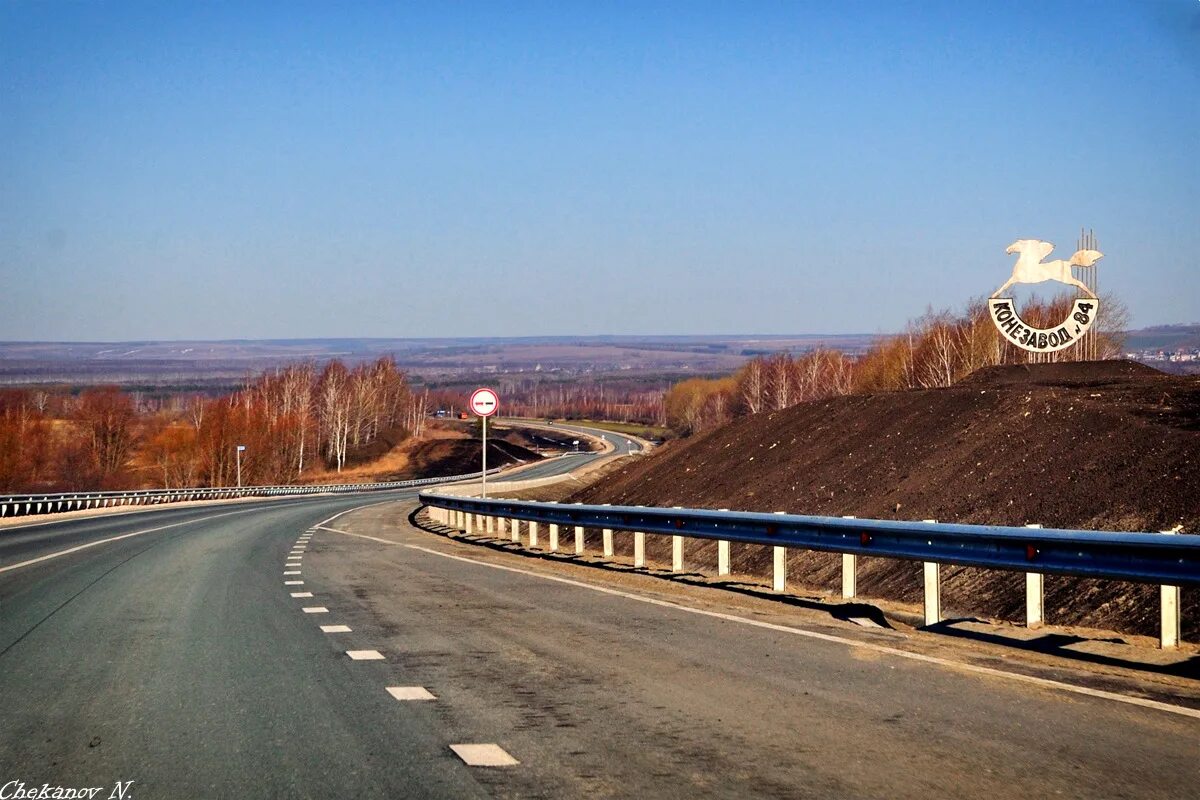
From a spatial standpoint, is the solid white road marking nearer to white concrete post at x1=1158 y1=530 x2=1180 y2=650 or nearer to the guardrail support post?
the guardrail support post

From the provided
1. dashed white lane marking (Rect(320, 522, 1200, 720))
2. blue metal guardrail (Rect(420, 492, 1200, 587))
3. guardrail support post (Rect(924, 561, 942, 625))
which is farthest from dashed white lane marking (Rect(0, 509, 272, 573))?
guardrail support post (Rect(924, 561, 942, 625))

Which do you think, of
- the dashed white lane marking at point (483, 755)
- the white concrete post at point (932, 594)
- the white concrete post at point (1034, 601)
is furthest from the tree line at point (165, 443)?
the dashed white lane marking at point (483, 755)

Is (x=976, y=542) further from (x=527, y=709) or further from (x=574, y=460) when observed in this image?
(x=574, y=460)

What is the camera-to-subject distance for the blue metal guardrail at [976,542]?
1027cm

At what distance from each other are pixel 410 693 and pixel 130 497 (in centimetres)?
6027

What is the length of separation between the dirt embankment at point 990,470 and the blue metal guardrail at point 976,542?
6.20ft

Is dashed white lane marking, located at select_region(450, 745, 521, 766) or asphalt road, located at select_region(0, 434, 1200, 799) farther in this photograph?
dashed white lane marking, located at select_region(450, 745, 521, 766)

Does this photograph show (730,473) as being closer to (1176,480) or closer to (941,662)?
(1176,480)

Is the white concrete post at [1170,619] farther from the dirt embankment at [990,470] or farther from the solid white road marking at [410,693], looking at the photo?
the solid white road marking at [410,693]

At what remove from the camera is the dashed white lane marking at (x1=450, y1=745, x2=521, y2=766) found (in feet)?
23.5

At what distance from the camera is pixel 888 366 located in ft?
300

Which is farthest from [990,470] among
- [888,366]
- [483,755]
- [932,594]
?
[888,366]

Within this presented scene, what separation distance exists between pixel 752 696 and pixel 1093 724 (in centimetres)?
218

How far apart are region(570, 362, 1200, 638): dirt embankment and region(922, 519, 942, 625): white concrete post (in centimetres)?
183
